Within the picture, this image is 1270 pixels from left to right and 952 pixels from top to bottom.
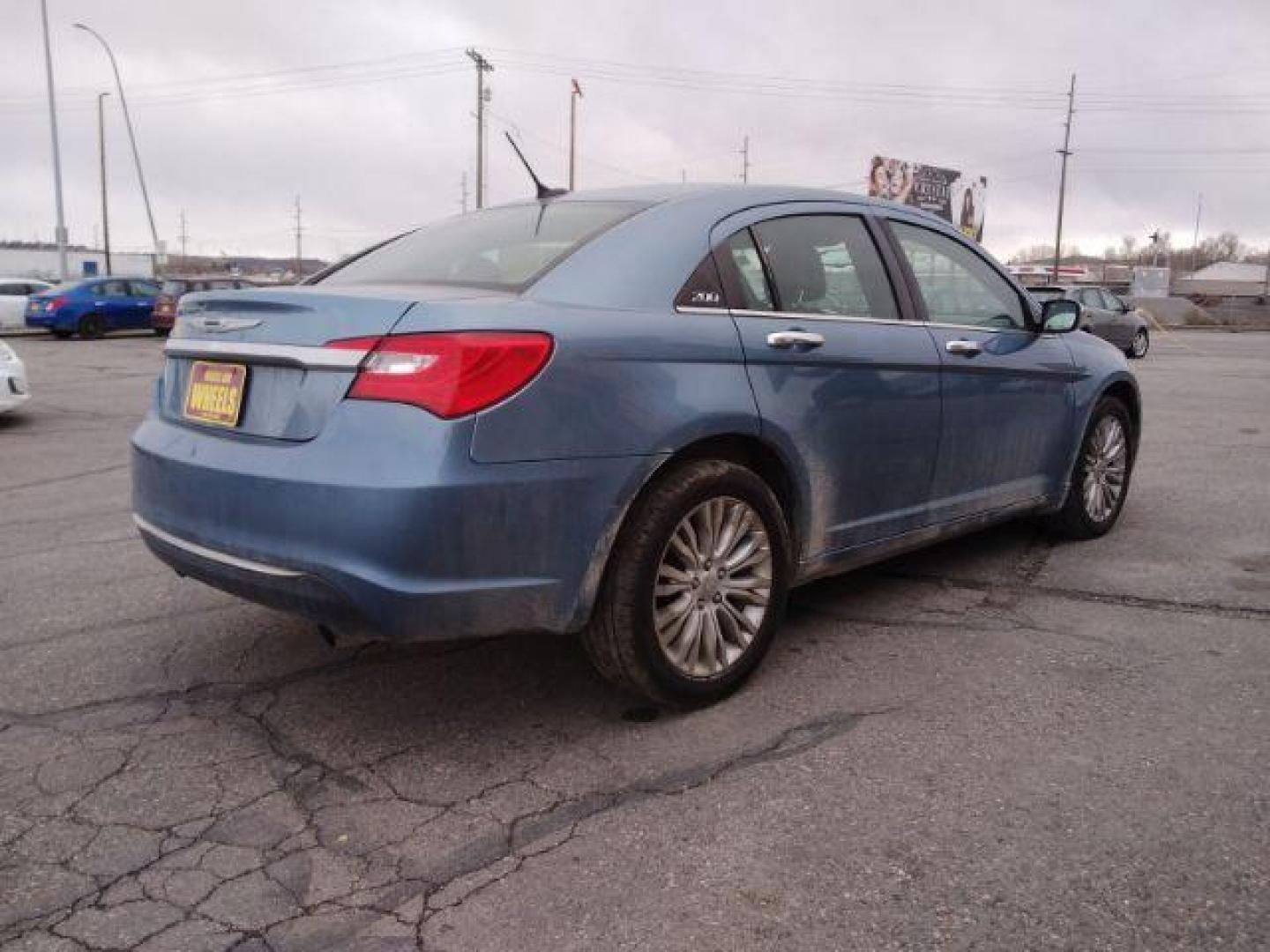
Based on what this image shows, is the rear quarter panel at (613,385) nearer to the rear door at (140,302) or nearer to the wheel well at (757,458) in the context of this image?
the wheel well at (757,458)

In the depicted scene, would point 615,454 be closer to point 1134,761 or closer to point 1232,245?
point 1134,761

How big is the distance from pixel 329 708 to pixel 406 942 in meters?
1.24

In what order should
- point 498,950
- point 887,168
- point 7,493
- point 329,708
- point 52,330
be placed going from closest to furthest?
point 498,950, point 329,708, point 7,493, point 52,330, point 887,168

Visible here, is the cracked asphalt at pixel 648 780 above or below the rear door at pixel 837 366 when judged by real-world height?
below

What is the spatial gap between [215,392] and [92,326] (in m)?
24.1

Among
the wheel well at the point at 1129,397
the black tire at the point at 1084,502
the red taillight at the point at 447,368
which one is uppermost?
the red taillight at the point at 447,368

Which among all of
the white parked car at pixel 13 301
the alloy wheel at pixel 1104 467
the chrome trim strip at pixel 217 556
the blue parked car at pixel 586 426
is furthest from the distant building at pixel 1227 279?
the chrome trim strip at pixel 217 556

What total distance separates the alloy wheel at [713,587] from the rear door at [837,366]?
0.95 ft

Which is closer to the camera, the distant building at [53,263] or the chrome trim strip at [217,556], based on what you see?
the chrome trim strip at [217,556]

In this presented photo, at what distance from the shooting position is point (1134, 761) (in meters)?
2.88

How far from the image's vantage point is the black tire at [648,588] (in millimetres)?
2938

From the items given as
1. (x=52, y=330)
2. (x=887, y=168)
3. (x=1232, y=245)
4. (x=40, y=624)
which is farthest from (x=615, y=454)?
(x=1232, y=245)

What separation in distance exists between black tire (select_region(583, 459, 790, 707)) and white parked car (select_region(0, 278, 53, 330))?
2594 centimetres

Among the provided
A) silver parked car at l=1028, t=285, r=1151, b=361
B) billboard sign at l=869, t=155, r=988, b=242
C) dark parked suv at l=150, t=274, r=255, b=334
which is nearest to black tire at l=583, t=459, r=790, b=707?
silver parked car at l=1028, t=285, r=1151, b=361
